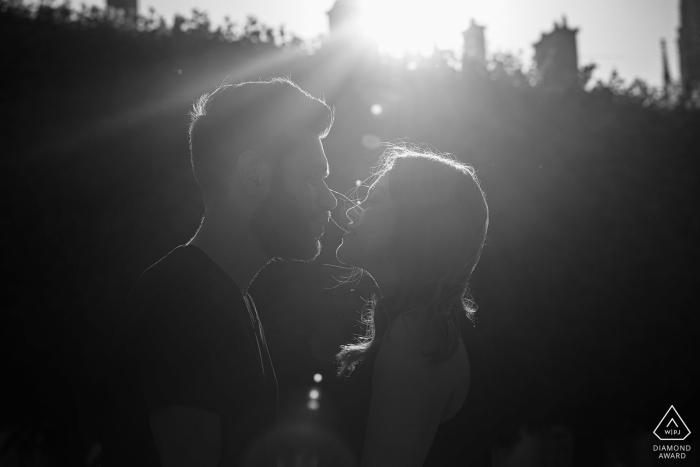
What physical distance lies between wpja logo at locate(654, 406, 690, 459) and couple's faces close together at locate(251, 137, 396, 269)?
6.99m

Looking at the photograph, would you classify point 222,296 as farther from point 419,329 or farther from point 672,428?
point 672,428

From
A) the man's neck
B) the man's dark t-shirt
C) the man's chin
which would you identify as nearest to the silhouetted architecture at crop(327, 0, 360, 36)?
the man's chin

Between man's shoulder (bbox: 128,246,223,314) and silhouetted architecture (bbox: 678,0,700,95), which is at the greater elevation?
silhouetted architecture (bbox: 678,0,700,95)

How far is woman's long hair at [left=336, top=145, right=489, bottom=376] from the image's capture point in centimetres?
265

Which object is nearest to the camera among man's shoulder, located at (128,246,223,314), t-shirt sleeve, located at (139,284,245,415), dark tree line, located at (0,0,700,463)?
t-shirt sleeve, located at (139,284,245,415)

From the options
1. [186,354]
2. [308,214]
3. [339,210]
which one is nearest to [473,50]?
[339,210]

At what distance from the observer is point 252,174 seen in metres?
2.71

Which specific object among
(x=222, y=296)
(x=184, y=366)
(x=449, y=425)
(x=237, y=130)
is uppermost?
(x=237, y=130)

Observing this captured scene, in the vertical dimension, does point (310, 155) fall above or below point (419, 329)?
above

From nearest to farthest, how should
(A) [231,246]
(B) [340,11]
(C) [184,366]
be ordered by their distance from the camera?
(C) [184,366] → (A) [231,246] → (B) [340,11]

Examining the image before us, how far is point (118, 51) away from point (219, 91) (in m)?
4.54

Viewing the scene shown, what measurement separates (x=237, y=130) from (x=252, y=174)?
0.22 metres

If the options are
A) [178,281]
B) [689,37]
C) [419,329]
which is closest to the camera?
[178,281]

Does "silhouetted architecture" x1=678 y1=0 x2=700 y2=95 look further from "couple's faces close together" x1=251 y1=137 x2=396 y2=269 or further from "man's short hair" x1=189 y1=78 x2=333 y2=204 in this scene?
"man's short hair" x1=189 y1=78 x2=333 y2=204
